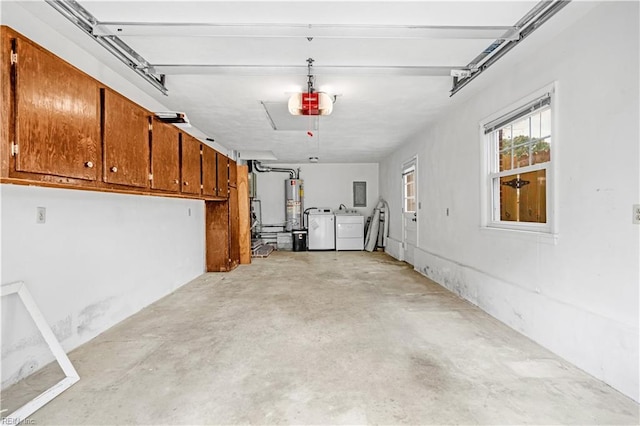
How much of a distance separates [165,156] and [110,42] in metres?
1.07

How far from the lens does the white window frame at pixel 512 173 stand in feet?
8.07

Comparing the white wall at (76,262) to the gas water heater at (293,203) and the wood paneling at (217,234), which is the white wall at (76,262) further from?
the gas water heater at (293,203)

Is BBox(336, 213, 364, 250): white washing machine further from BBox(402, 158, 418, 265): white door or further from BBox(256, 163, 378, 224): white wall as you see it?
BBox(402, 158, 418, 265): white door

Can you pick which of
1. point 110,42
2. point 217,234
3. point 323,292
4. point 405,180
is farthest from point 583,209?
point 217,234

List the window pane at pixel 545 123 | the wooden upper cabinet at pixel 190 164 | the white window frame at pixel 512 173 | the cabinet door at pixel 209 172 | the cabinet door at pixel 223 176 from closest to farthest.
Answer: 1. the white window frame at pixel 512 173
2. the window pane at pixel 545 123
3. the wooden upper cabinet at pixel 190 164
4. the cabinet door at pixel 209 172
5. the cabinet door at pixel 223 176

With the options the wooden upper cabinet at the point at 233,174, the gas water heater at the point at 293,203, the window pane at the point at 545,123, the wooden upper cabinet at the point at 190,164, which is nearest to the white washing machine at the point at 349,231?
the gas water heater at the point at 293,203

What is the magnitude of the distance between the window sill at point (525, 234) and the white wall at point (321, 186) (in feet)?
19.5

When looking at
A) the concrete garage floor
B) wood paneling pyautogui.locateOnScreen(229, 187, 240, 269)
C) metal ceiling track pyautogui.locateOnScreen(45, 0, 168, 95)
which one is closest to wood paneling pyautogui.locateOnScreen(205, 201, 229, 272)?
wood paneling pyautogui.locateOnScreen(229, 187, 240, 269)

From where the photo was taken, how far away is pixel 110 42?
8.07ft

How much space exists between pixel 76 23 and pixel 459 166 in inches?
159

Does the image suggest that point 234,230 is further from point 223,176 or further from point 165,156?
point 165,156

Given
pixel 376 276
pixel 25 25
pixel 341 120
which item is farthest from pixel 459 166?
pixel 25 25

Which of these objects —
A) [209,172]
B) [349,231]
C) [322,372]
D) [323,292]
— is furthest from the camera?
[349,231]

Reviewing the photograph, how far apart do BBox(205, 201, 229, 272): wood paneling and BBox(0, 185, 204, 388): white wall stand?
4.62 ft
